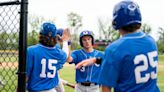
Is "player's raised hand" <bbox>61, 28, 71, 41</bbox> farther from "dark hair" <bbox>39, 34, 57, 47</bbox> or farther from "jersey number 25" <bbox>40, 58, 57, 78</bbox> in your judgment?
"jersey number 25" <bbox>40, 58, 57, 78</bbox>

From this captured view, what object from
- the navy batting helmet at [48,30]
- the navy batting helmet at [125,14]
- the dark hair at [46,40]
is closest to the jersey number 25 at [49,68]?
the dark hair at [46,40]

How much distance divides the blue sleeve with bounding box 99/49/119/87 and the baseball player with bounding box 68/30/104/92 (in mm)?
3882

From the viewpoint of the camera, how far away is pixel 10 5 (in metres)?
4.39

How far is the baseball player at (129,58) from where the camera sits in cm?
339

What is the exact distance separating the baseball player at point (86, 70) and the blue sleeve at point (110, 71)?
3882 mm

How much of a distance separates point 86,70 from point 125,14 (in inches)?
161

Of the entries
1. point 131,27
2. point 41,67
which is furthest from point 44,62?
point 131,27

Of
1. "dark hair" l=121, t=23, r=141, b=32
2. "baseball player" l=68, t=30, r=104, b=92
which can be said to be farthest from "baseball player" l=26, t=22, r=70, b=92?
"dark hair" l=121, t=23, r=141, b=32

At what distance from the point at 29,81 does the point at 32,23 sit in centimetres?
6071

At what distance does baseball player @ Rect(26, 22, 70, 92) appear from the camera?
5.25 meters

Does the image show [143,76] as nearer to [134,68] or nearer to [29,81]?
[134,68]

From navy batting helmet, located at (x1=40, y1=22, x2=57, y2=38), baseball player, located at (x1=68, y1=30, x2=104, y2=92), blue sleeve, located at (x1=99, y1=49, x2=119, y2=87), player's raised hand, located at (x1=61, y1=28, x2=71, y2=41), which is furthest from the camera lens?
baseball player, located at (x1=68, y1=30, x2=104, y2=92)

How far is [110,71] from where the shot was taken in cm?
340

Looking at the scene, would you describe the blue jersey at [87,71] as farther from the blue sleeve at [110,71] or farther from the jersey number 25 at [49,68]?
the blue sleeve at [110,71]
